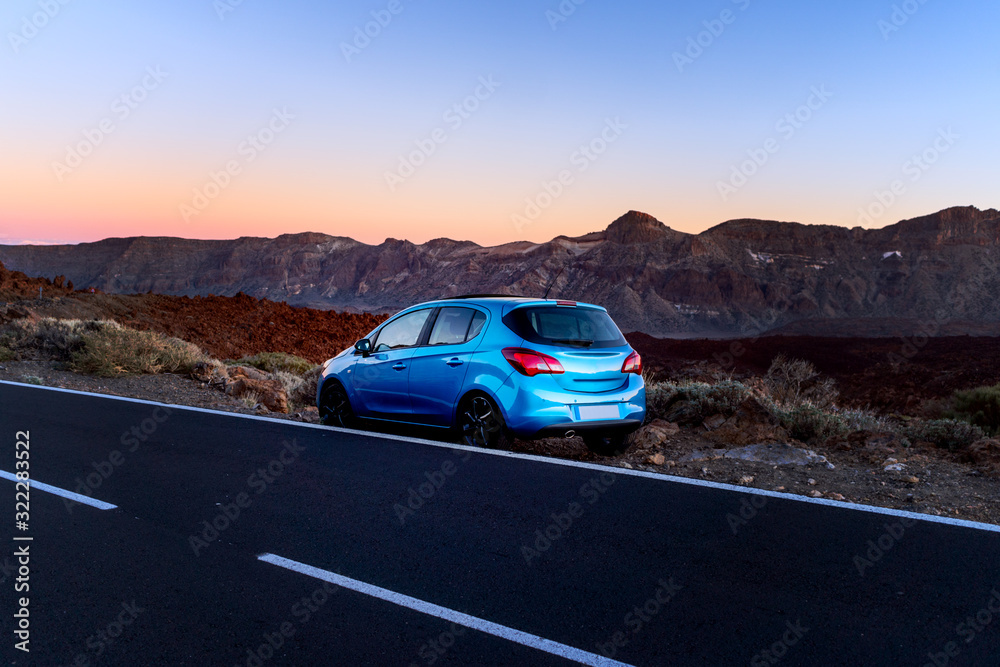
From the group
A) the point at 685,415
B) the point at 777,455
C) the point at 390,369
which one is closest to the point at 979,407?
the point at 685,415

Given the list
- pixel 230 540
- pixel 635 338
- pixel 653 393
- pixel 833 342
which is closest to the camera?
pixel 230 540

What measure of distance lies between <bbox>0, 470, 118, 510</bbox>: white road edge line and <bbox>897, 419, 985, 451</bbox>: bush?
8.46m

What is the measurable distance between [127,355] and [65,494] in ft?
34.5

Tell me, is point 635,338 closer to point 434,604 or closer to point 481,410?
point 481,410

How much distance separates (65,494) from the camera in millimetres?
6359

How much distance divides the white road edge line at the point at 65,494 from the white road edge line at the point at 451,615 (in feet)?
6.64

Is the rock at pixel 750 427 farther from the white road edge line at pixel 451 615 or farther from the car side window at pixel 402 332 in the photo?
the white road edge line at pixel 451 615

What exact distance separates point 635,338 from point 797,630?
56988 millimetres

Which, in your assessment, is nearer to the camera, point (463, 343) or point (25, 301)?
point (463, 343)

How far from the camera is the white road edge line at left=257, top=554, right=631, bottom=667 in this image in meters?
3.50

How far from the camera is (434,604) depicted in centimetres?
408

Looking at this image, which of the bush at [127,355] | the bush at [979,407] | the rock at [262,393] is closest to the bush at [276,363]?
the bush at [127,355]

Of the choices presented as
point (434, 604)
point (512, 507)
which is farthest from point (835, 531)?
point (434, 604)

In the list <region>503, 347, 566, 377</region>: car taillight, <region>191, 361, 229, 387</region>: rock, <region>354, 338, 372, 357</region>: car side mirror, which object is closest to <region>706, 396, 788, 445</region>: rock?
<region>503, 347, 566, 377</region>: car taillight
